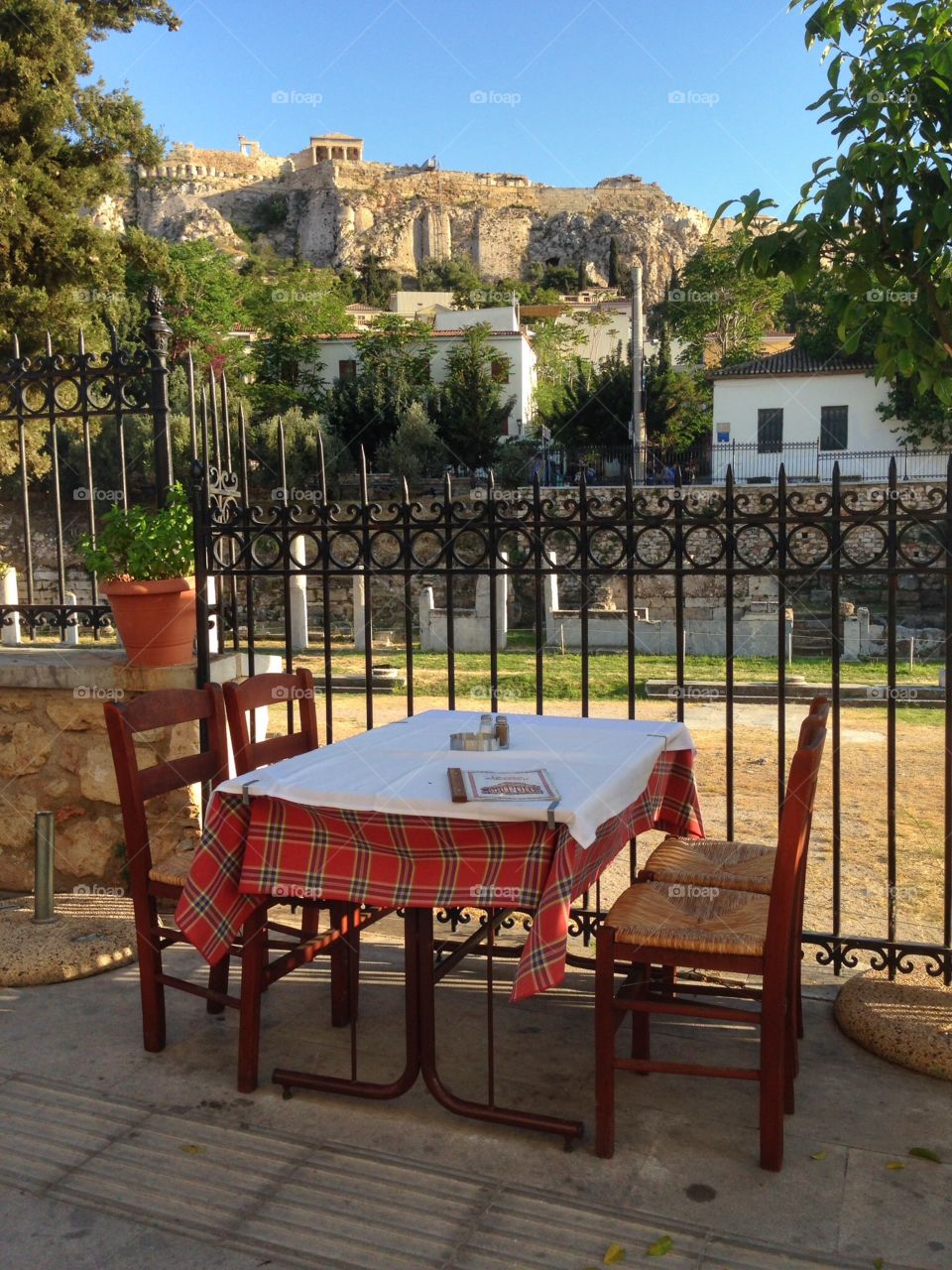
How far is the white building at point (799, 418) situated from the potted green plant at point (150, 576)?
3041cm

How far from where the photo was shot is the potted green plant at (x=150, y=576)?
4309 millimetres

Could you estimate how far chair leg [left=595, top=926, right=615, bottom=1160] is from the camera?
2500 mm

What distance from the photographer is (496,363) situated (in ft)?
116

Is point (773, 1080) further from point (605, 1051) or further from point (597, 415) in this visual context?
point (597, 415)

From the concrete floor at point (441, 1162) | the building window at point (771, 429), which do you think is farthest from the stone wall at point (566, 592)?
the concrete floor at point (441, 1162)

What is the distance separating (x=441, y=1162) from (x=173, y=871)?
1170 millimetres

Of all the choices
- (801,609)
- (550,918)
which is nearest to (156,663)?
Result: (550,918)

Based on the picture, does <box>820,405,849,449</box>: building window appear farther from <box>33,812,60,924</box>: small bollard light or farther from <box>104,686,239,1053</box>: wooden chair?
<box>104,686,239,1053</box>: wooden chair

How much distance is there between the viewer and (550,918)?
2387 mm

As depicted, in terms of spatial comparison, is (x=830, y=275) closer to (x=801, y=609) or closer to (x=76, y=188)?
(x=76, y=188)

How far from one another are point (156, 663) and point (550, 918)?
8.42 ft

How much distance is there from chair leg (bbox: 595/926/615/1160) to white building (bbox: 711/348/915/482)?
32.0 metres

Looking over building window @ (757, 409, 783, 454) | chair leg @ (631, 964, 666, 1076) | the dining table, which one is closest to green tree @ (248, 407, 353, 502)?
building window @ (757, 409, 783, 454)

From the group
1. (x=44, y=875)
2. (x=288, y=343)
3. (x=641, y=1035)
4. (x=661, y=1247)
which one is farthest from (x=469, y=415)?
(x=661, y=1247)
